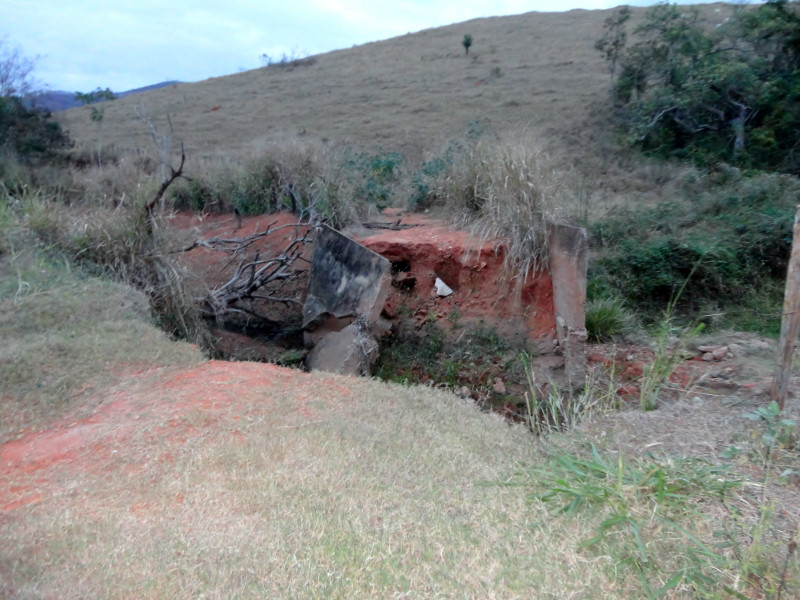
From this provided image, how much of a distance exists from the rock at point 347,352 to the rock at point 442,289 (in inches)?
51.0

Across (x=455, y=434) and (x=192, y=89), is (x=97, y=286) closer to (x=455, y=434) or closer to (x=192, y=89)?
(x=455, y=434)

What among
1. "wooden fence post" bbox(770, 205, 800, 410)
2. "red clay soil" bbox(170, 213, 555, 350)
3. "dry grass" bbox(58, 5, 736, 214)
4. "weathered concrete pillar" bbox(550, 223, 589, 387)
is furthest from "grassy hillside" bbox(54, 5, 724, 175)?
"wooden fence post" bbox(770, 205, 800, 410)

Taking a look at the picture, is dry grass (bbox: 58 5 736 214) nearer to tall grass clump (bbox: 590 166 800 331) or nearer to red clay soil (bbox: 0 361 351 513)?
tall grass clump (bbox: 590 166 800 331)

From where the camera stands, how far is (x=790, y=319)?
415cm

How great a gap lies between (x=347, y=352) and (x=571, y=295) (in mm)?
2390

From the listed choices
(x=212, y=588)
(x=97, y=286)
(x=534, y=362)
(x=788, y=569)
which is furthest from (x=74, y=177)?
(x=788, y=569)

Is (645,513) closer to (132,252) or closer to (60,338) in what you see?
(60,338)

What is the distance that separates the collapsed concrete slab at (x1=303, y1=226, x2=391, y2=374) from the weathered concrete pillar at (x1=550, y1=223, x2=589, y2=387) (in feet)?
5.98

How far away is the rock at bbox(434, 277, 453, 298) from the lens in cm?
819

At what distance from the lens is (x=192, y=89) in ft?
109

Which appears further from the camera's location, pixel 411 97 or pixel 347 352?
pixel 411 97

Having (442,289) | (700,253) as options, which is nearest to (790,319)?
(442,289)

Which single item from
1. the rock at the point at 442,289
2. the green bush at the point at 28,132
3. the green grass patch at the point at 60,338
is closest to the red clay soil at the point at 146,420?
the green grass patch at the point at 60,338

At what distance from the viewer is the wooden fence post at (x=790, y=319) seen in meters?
4.10
